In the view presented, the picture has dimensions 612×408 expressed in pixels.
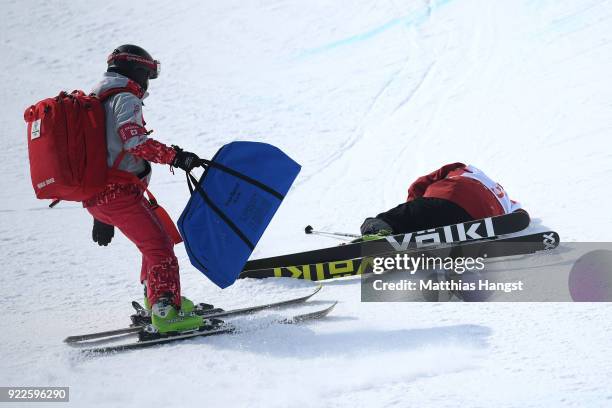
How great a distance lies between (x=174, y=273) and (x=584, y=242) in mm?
2549

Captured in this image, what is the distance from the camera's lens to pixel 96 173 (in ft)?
12.6

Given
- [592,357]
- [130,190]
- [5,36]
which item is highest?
[5,36]

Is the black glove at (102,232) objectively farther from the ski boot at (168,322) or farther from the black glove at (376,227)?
the black glove at (376,227)

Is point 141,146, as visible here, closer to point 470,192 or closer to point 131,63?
point 131,63

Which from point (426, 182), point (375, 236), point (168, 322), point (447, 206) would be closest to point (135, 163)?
point (168, 322)

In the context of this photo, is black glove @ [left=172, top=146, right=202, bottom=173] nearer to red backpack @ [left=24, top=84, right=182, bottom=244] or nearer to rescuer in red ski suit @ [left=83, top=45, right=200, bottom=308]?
rescuer in red ski suit @ [left=83, top=45, right=200, bottom=308]

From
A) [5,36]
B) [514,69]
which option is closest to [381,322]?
[514,69]

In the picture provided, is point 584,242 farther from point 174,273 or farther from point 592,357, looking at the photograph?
point 174,273

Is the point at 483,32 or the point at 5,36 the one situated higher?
the point at 5,36

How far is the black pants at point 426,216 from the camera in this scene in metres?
5.00

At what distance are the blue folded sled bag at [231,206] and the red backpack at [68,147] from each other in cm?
47

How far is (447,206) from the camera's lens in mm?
5047

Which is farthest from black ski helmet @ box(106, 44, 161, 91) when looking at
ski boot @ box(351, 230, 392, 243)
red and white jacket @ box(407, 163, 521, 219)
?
red and white jacket @ box(407, 163, 521, 219)

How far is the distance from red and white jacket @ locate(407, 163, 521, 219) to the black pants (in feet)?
0.18
